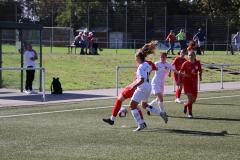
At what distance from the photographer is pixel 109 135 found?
458 inches

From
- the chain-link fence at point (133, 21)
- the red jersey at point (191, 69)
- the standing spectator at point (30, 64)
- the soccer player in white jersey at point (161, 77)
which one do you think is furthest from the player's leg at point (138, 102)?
the chain-link fence at point (133, 21)

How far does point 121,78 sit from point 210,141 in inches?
696

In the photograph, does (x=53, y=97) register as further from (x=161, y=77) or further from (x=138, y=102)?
(x=138, y=102)

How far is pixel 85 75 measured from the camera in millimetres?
28750

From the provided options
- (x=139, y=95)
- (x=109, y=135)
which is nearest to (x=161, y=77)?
(x=139, y=95)

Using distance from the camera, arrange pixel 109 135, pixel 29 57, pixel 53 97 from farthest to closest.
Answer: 1. pixel 29 57
2. pixel 53 97
3. pixel 109 135

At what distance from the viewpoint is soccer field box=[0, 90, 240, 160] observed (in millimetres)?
9578

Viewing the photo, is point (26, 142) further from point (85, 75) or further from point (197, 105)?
point (85, 75)

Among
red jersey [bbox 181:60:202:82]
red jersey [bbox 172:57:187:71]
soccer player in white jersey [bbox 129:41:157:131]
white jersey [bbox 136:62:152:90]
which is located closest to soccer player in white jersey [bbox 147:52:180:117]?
red jersey [bbox 181:60:202:82]

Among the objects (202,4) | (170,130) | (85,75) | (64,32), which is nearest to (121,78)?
(85,75)

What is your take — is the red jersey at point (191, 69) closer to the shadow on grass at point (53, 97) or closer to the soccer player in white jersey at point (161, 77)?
the soccer player in white jersey at point (161, 77)

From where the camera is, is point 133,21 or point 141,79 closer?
point 141,79

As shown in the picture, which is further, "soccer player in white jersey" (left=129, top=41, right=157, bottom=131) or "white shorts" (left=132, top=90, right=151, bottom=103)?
"white shorts" (left=132, top=90, right=151, bottom=103)

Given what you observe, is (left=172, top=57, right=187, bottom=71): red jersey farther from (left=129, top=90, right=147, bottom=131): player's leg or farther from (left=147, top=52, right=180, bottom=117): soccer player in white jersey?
(left=129, top=90, right=147, bottom=131): player's leg
